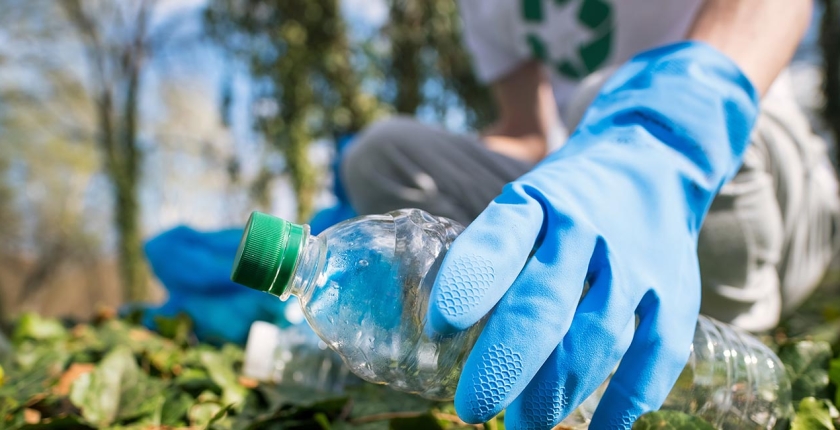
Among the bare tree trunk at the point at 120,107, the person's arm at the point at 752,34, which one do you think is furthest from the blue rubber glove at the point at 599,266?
the bare tree trunk at the point at 120,107

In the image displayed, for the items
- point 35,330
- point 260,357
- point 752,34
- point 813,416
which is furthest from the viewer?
point 35,330

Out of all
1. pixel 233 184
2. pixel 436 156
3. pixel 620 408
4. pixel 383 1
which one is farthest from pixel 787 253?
pixel 233 184

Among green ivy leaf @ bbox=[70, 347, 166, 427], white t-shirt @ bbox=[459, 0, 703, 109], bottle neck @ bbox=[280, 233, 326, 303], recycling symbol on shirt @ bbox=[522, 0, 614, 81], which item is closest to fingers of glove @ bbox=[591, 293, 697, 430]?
bottle neck @ bbox=[280, 233, 326, 303]

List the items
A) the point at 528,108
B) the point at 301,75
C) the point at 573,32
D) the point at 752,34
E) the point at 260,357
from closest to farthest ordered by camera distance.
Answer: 1. the point at 752,34
2. the point at 260,357
3. the point at 573,32
4. the point at 528,108
5. the point at 301,75

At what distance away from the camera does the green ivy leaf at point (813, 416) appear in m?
0.83

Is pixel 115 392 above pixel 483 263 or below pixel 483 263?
below

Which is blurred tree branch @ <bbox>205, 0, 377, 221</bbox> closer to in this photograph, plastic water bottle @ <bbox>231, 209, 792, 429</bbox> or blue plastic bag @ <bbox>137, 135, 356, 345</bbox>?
blue plastic bag @ <bbox>137, 135, 356, 345</bbox>

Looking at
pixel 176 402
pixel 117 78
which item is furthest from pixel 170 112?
pixel 176 402

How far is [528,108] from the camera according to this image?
259 cm

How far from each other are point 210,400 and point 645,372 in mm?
748

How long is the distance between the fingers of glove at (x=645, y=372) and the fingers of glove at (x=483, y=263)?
198 mm

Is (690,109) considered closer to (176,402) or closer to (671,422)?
(671,422)

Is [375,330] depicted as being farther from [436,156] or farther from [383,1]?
[383,1]

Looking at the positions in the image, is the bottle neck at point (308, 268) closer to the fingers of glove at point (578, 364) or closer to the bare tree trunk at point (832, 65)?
the fingers of glove at point (578, 364)
